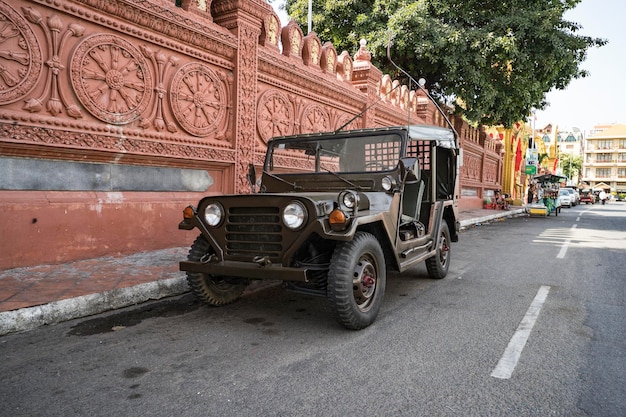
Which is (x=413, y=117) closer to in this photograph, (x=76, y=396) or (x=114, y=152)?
(x=114, y=152)

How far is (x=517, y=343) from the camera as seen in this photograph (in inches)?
138

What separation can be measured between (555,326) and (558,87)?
58.5 ft

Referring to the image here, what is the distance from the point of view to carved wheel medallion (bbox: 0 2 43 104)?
5.00 m

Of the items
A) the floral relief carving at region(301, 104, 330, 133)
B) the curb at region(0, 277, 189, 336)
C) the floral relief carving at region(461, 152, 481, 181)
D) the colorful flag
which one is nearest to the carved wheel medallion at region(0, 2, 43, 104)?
the curb at region(0, 277, 189, 336)

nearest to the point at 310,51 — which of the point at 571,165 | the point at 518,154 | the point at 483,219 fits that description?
the point at 483,219

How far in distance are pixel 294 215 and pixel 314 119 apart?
7.31 meters

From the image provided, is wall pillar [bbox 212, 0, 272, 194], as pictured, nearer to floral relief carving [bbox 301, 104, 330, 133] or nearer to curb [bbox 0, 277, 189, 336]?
floral relief carving [bbox 301, 104, 330, 133]

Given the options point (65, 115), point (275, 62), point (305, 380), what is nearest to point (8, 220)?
point (65, 115)

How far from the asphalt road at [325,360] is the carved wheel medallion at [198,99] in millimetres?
3718

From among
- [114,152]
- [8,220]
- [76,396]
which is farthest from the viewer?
[114,152]

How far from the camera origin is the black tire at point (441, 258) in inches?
236

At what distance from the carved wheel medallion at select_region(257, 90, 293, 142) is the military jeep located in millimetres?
3445

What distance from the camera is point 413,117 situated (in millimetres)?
17062

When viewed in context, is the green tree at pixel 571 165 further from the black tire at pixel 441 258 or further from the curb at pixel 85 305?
the curb at pixel 85 305
